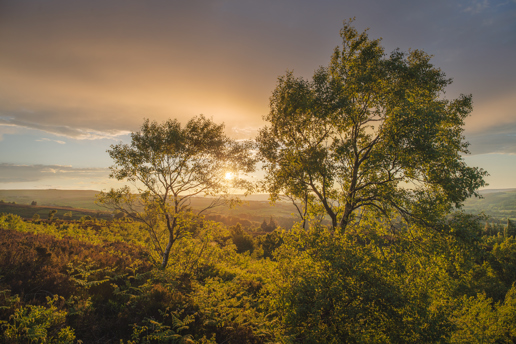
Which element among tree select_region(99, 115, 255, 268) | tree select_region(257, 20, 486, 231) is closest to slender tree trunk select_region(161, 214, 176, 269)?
tree select_region(99, 115, 255, 268)

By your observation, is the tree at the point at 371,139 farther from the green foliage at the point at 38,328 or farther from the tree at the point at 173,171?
the green foliage at the point at 38,328

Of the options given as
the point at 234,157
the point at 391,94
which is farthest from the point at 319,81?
the point at 234,157

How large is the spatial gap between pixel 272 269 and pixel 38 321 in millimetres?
8358

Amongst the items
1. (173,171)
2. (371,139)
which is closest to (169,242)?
(173,171)

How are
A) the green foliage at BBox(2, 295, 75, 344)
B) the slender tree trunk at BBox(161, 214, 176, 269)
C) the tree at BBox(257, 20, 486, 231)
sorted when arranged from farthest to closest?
the slender tree trunk at BBox(161, 214, 176, 269)
the tree at BBox(257, 20, 486, 231)
the green foliage at BBox(2, 295, 75, 344)

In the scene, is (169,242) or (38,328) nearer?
Answer: (38,328)

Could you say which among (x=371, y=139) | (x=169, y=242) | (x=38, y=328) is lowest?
(x=169, y=242)

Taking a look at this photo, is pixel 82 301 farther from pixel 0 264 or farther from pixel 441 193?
pixel 441 193

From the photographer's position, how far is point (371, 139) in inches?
597

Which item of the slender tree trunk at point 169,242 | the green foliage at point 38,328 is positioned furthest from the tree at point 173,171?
the green foliage at point 38,328

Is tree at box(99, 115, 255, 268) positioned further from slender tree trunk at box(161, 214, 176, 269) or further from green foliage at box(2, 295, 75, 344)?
green foliage at box(2, 295, 75, 344)

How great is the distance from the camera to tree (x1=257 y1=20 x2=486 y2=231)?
1120cm

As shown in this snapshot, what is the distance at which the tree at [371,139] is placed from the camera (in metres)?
11.2

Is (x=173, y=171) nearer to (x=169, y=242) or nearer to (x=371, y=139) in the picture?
(x=169, y=242)
